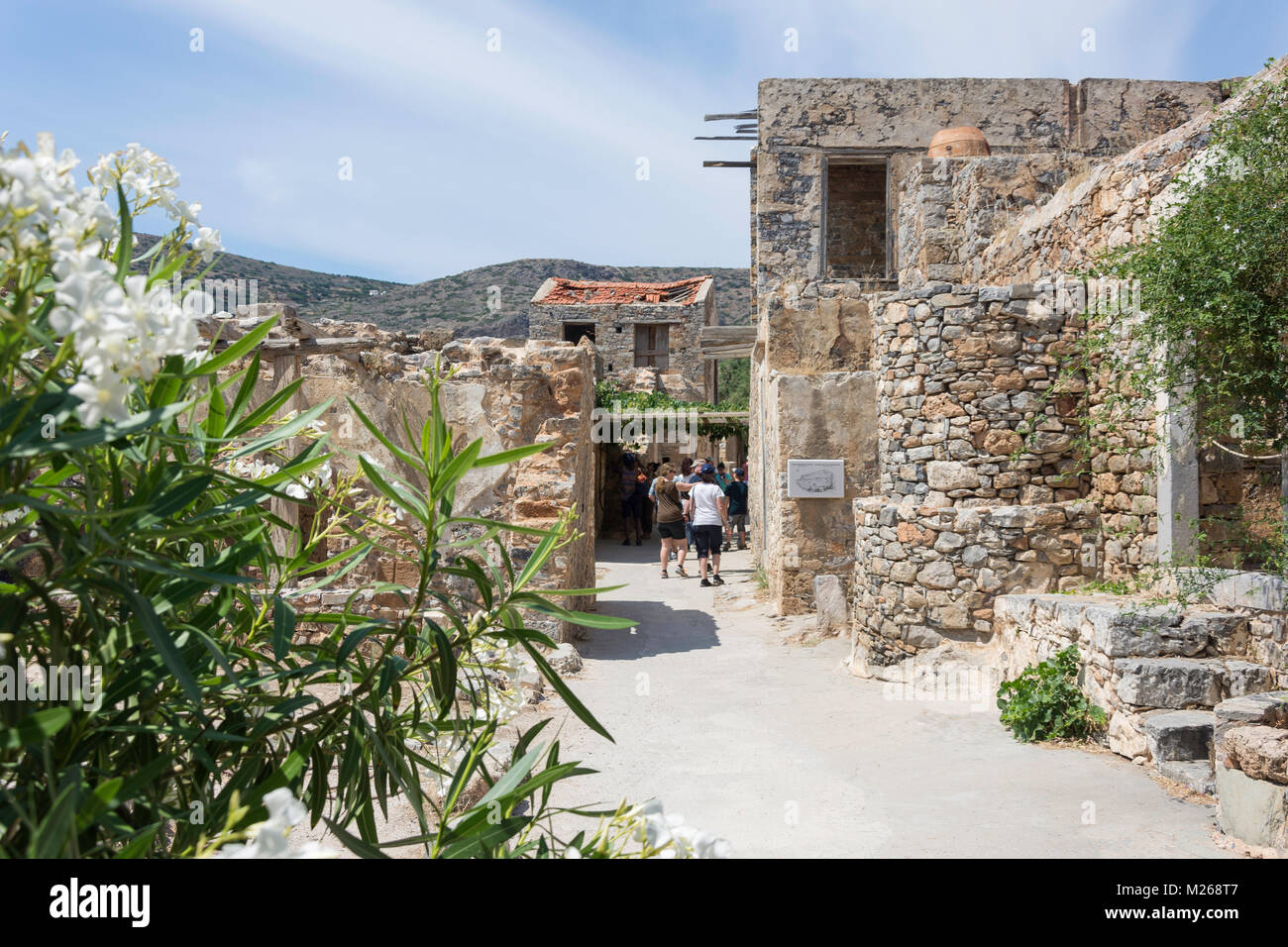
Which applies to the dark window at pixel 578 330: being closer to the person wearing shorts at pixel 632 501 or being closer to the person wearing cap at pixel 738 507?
the person wearing shorts at pixel 632 501

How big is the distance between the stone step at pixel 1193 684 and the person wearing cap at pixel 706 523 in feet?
21.3

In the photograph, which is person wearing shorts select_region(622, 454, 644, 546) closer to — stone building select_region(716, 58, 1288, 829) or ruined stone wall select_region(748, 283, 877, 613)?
stone building select_region(716, 58, 1288, 829)

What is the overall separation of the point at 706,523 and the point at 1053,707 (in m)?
6.05

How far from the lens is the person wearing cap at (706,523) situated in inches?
424

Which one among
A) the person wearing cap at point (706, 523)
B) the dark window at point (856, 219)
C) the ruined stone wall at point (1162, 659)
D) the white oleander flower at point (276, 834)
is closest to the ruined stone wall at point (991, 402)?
the ruined stone wall at point (1162, 659)

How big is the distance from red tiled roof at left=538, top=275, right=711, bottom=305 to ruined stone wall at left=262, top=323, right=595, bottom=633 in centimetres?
1671

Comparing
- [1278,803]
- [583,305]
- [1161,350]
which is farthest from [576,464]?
[583,305]

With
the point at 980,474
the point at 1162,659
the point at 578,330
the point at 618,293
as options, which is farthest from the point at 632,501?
the point at 1162,659

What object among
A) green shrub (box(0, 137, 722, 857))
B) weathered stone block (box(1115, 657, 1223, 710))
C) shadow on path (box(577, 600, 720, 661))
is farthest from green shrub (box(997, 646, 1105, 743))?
green shrub (box(0, 137, 722, 857))

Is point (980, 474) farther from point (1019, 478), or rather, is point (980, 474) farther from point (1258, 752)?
point (1258, 752)

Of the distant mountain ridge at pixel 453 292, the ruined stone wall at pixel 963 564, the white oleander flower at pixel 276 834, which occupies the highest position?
the distant mountain ridge at pixel 453 292

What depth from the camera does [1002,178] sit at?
8922 millimetres
